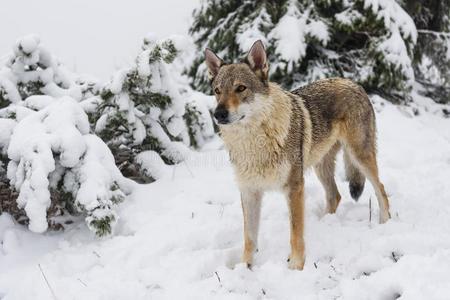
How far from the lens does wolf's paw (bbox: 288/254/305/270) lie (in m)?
Answer: 3.74

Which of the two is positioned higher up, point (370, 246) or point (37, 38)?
point (37, 38)

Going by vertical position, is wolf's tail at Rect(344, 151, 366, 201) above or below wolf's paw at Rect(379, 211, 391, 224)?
above

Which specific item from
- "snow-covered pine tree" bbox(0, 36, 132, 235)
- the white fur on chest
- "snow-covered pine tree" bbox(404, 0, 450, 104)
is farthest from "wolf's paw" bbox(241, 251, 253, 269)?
"snow-covered pine tree" bbox(404, 0, 450, 104)

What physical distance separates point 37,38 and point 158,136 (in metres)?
1.74

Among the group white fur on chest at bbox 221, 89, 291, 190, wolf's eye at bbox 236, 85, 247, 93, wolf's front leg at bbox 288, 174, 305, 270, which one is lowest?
wolf's front leg at bbox 288, 174, 305, 270

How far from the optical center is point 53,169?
4227mm

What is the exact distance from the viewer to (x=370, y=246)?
3803 mm

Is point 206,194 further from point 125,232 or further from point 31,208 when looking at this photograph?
point 31,208

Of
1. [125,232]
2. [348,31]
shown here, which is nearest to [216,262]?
[125,232]

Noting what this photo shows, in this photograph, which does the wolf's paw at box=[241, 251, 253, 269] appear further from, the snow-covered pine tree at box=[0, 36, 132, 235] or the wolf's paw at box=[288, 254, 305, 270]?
the snow-covered pine tree at box=[0, 36, 132, 235]

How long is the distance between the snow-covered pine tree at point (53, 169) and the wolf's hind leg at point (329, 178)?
2.05 metres

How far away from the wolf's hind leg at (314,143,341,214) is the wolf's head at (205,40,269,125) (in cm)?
147

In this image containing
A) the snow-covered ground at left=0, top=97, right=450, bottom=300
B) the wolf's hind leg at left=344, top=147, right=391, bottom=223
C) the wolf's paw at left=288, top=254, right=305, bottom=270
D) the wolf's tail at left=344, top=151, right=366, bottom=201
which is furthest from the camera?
the wolf's tail at left=344, top=151, right=366, bottom=201

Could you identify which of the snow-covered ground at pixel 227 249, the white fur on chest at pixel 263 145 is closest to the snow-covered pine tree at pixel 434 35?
the snow-covered ground at pixel 227 249
